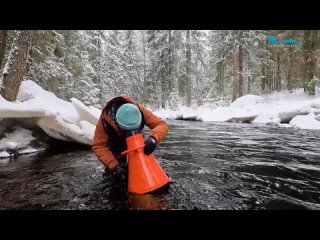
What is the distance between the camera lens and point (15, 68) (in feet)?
22.3

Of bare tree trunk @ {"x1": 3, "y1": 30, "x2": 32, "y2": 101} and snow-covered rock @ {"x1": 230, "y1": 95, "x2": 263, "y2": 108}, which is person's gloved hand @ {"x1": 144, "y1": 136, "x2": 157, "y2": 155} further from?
snow-covered rock @ {"x1": 230, "y1": 95, "x2": 263, "y2": 108}

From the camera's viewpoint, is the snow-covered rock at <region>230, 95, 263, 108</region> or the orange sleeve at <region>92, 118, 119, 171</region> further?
the snow-covered rock at <region>230, 95, 263, 108</region>

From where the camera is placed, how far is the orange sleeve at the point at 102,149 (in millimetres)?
3422

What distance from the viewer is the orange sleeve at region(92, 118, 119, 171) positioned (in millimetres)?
3422

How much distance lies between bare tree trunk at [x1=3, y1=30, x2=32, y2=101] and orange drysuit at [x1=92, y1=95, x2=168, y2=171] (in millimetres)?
4379

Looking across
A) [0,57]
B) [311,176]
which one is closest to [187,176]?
[311,176]

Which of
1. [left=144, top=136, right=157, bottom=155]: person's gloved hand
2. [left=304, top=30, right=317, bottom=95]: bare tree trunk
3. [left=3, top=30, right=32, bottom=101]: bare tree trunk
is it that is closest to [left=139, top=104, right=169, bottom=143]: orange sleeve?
[left=144, top=136, right=157, bottom=155]: person's gloved hand

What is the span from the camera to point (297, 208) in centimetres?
281

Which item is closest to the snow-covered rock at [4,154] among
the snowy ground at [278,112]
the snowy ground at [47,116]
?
the snowy ground at [47,116]

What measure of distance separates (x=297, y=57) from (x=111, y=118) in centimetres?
1819

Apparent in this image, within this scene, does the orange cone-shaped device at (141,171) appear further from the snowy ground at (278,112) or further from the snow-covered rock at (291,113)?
the snow-covered rock at (291,113)

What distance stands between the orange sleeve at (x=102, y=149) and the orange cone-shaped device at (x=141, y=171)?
0.36m

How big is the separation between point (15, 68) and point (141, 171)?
17.5ft

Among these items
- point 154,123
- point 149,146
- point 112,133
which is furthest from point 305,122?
point 149,146
